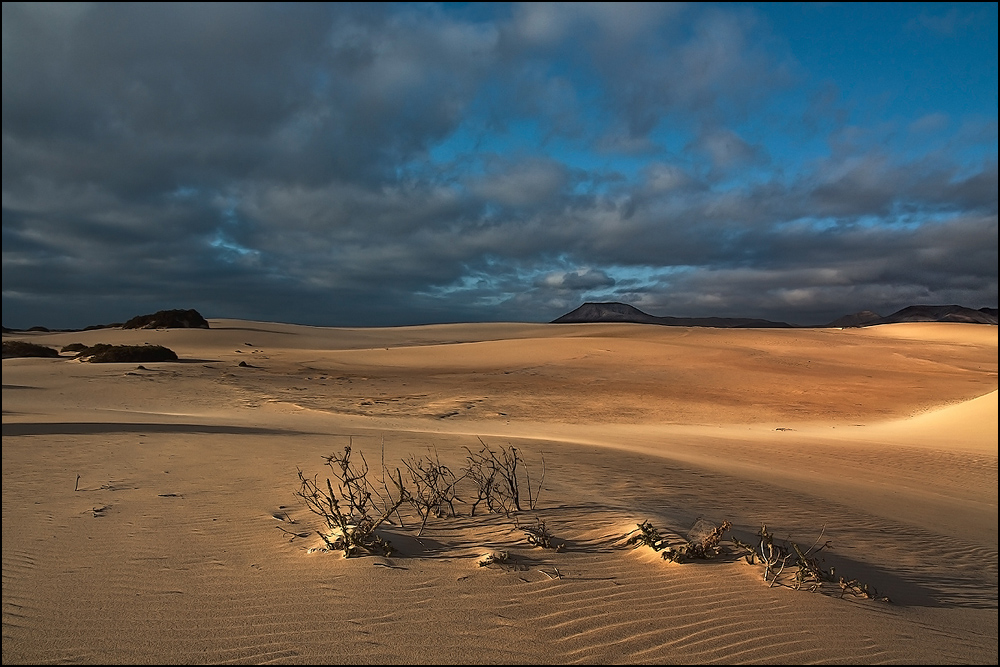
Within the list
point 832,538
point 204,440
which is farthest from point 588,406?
point 832,538

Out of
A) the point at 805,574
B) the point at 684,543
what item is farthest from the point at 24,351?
the point at 805,574

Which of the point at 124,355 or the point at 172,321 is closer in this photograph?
the point at 124,355

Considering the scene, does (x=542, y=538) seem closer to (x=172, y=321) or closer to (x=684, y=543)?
(x=684, y=543)

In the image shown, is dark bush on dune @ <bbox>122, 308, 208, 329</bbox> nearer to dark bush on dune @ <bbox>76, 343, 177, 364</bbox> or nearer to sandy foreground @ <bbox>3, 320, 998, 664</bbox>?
dark bush on dune @ <bbox>76, 343, 177, 364</bbox>

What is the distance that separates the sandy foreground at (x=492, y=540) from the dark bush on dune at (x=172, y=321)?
100 feet

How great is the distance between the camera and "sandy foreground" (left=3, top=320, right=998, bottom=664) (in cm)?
373

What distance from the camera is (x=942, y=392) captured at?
76.8 feet

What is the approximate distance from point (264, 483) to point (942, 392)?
24.1 meters

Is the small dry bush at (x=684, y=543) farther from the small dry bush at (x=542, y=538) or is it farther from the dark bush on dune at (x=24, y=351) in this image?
the dark bush on dune at (x=24, y=351)

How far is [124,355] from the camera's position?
25.8m

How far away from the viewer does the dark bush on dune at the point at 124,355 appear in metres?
25.3

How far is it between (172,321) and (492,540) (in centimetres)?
4780

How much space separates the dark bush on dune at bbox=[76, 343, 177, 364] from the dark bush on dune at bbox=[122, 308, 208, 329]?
2032cm

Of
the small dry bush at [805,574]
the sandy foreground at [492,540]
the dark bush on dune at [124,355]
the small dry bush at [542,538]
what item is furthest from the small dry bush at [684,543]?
the dark bush on dune at [124,355]
